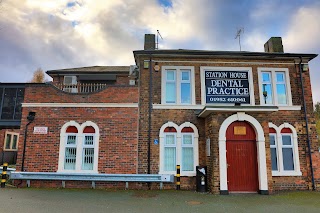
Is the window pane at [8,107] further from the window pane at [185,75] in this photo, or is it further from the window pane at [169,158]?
the window pane at [185,75]

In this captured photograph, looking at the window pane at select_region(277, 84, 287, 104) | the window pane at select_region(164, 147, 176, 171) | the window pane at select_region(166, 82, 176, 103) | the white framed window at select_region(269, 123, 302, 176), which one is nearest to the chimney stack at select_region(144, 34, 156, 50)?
the window pane at select_region(166, 82, 176, 103)

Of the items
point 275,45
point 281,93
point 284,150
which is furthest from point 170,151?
point 275,45

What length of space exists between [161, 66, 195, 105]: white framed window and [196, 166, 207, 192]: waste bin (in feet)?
9.50

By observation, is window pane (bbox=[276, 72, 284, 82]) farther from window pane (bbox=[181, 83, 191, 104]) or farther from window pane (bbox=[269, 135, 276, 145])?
window pane (bbox=[181, 83, 191, 104])

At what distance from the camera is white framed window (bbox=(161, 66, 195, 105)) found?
1095 centimetres

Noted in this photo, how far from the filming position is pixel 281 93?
446 inches

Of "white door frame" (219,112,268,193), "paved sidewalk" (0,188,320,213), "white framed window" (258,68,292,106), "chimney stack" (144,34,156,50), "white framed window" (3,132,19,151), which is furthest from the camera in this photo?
"white framed window" (3,132,19,151)

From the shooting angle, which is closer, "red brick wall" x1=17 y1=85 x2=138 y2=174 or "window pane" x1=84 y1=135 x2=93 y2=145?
"red brick wall" x1=17 y1=85 x2=138 y2=174

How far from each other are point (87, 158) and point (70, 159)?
73 centimetres

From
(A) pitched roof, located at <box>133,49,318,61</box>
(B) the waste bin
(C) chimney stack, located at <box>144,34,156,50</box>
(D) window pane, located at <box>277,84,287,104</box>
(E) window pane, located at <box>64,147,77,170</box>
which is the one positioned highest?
(C) chimney stack, located at <box>144,34,156,50</box>

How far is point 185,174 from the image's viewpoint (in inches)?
400

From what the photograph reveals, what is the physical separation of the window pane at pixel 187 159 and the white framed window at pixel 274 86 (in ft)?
13.1

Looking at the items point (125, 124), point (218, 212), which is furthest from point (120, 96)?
point (218, 212)

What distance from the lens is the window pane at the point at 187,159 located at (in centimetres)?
1033
